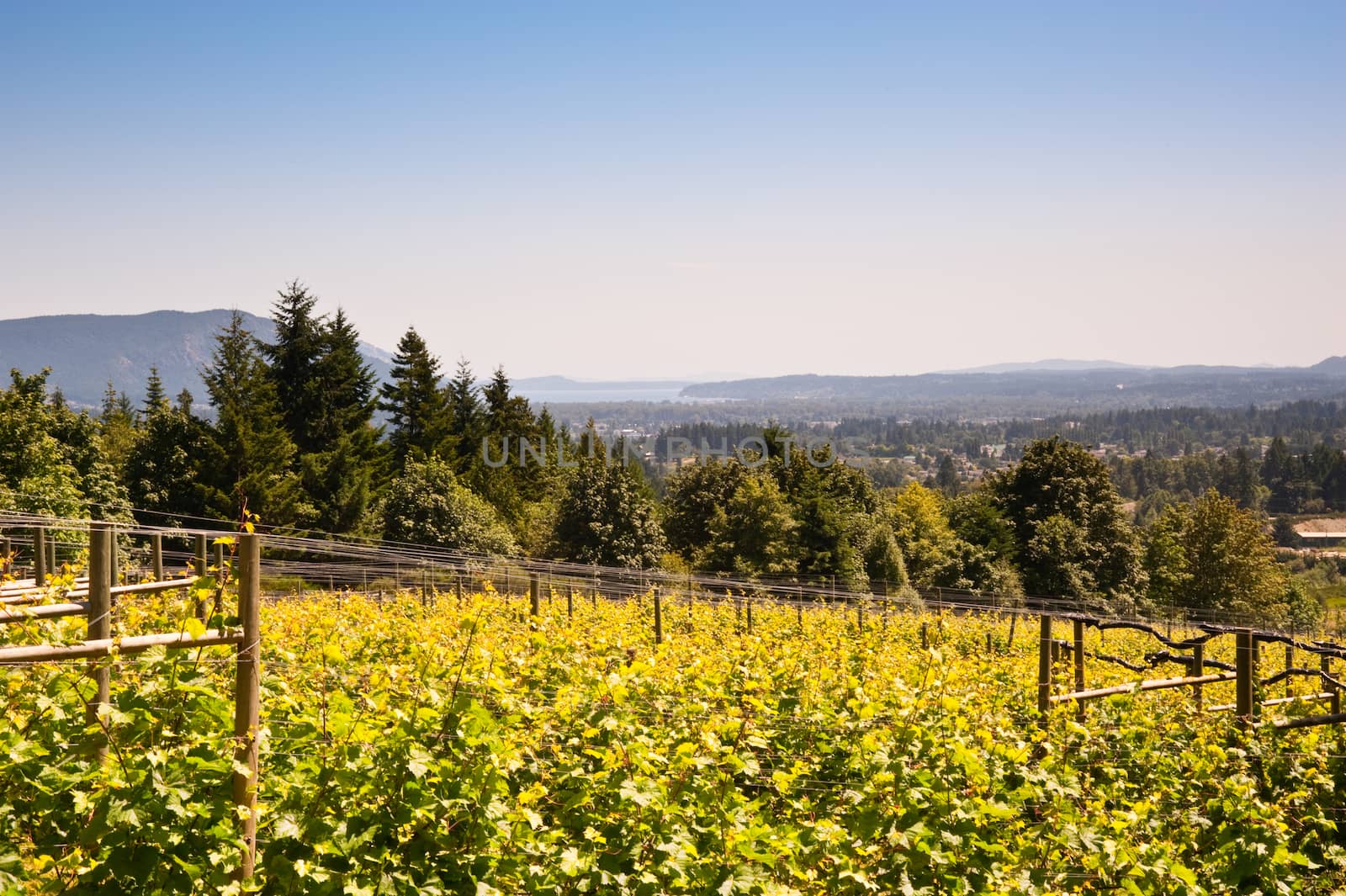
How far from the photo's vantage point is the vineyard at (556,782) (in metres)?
3.55

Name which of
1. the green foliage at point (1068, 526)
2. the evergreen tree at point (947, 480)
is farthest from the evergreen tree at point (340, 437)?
the evergreen tree at point (947, 480)

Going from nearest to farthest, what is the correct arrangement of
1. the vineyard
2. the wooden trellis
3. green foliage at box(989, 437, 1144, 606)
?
the wooden trellis < the vineyard < green foliage at box(989, 437, 1144, 606)

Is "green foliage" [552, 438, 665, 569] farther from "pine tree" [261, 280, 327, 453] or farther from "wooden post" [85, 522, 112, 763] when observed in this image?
"wooden post" [85, 522, 112, 763]

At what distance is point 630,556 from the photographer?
33031 millimetres

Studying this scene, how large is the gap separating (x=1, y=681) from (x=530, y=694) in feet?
9.44

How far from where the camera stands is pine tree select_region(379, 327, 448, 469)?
44062 millimetres

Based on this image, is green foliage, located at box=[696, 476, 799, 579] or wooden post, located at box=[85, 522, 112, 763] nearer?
wooden post, located at box=[85, 522, 112, 763]

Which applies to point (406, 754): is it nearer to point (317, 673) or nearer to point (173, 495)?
point (317, 673)

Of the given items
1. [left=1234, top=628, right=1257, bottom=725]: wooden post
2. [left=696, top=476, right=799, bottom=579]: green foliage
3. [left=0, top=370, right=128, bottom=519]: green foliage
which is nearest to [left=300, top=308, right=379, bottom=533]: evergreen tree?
[left=0, top=370, right=128, bottom=519]: green foliage

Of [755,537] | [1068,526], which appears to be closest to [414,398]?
[755,537]

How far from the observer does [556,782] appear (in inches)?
187

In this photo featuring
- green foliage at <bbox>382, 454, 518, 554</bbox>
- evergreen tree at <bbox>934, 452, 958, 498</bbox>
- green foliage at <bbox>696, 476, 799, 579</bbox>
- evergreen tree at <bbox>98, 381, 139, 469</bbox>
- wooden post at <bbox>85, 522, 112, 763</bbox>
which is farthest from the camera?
evergreen tree at <bbox>934, 452, 958, 498</bbox>

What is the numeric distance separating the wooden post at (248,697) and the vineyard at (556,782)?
0.05 ft

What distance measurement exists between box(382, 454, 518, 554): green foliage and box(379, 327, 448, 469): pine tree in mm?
10457
